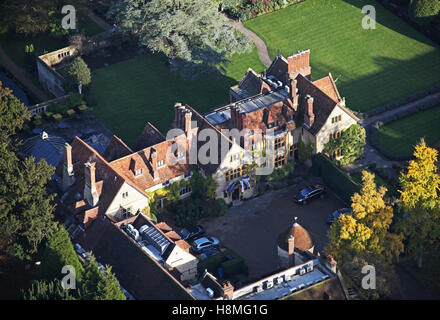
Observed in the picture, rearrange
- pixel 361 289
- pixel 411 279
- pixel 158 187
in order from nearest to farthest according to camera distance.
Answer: pixel 361 289, pixel 411 279, pixel 158 187

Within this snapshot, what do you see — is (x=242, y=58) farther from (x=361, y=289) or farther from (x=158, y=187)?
(x=361, y=289)

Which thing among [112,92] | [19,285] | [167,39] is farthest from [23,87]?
[19,285]

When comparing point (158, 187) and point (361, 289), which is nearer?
point (361, 289)

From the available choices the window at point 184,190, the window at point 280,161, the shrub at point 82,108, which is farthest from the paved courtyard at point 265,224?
the shrub at point 82,108

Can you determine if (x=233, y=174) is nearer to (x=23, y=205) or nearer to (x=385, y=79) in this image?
(x=23, y=205)

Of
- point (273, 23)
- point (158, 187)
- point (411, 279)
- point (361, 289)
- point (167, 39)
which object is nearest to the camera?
point (361, 289)

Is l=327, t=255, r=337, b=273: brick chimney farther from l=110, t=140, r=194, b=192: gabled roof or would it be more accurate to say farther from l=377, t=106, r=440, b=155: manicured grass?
l=377, t=106, r=440, b=155: manicured grass
